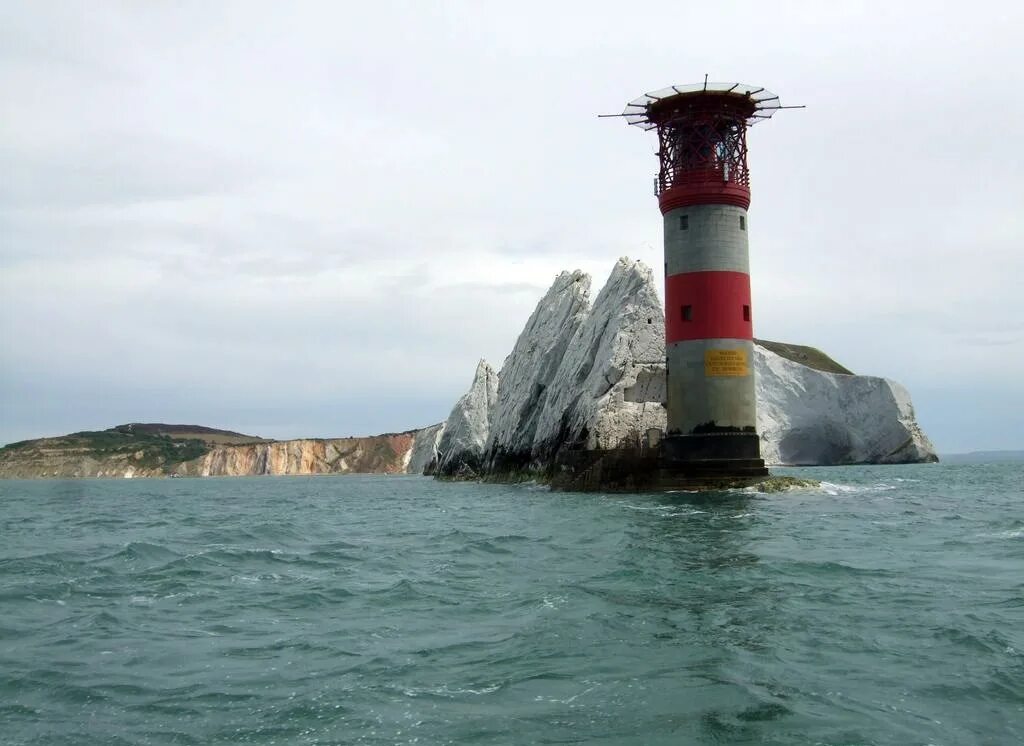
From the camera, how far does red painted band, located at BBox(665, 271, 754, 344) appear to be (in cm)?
3466

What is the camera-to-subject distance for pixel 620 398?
133 feet

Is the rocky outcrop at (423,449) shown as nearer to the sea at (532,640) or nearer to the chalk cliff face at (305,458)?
the chalk cliff face at (305,458)

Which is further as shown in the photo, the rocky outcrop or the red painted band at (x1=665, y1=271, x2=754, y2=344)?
the rocky outcrop

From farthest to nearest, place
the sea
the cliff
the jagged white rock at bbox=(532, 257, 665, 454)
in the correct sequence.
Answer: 1. the cliff
2. the jagged white rock at bbox=(532, 257, 665, 454)
3. the sea

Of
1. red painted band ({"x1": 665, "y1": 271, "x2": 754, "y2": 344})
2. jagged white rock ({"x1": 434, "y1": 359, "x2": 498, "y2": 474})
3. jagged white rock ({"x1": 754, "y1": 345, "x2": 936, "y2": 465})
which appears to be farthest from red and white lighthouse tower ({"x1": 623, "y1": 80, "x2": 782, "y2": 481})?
jagged white rock ({"x1": 754, "y1": 345, "x2": 936, "y2": 465})

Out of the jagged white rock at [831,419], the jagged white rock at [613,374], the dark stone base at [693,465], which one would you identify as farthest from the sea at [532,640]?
the jagged white rock at [831,419]

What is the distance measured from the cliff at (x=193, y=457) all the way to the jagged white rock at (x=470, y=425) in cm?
9252

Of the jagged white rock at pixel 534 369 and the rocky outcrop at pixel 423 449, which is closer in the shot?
the jagged white rock at pixel 534 369

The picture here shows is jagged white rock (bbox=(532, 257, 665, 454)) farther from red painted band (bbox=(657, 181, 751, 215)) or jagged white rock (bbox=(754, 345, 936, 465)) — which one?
jagged white rock (bbox=(754, 345, 936, 465))

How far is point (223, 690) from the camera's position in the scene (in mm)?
8641

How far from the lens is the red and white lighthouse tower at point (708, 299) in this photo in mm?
34688

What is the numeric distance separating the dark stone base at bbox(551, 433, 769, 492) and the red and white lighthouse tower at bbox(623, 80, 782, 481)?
39 mm

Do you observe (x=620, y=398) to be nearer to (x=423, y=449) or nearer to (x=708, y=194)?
(x=708, y=194)

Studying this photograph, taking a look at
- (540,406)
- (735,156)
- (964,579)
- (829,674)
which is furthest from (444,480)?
(829,674)
